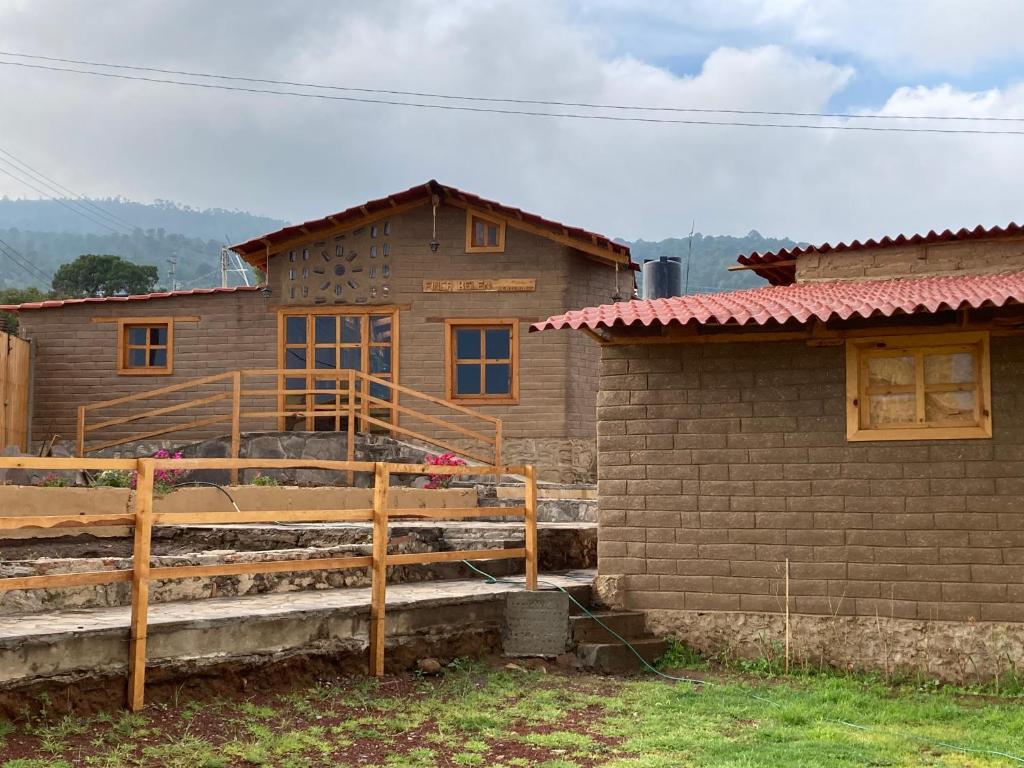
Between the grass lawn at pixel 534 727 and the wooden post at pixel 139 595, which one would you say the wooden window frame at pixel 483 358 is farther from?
the wooden post at pixel 139 595

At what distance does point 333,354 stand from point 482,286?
9.64 ft

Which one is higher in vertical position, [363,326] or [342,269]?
[342,269]

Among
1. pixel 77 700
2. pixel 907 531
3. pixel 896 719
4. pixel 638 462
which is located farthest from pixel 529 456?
pixel 77 700

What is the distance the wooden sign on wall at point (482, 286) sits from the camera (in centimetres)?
1967

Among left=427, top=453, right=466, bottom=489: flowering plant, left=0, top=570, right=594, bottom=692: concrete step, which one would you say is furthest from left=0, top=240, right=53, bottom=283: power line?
left=0, top=570, right=594, bottom=692: concrete step

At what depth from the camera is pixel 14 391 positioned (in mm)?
19359

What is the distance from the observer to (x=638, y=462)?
10.7 metres

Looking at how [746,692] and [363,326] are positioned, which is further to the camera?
[363,326]

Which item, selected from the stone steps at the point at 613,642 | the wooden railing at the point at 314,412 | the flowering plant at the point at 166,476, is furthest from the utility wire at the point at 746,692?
the wooden railing at the point at 314,412

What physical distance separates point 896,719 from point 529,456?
1140cm

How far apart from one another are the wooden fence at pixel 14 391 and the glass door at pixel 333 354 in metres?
4.46

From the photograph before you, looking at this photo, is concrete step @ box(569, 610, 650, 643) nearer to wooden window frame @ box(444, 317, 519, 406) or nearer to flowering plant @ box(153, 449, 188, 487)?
flowering plant @ box(153, 449, 188, 487)

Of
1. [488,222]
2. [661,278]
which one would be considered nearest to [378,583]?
[488,222]

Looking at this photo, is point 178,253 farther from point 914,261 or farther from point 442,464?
point 914,261
